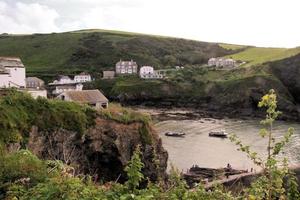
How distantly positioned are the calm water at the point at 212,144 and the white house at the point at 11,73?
62.0 feet

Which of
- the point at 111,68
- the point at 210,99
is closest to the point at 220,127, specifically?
the point at 210,99

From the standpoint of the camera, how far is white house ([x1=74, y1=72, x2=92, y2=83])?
134500mm

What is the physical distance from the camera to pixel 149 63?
163m

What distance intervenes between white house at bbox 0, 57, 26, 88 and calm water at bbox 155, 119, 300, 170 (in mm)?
18885

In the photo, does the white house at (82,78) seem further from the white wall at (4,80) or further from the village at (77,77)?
the white wall at (4,80)

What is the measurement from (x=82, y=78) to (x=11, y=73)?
319 feet

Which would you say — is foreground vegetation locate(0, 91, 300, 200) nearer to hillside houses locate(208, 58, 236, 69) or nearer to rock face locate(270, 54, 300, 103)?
rock face locate(270, 54, 300, 103)

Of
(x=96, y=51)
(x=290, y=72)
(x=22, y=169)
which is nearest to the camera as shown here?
(x=22, y=169)

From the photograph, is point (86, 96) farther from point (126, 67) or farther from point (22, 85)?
point (126, 67)

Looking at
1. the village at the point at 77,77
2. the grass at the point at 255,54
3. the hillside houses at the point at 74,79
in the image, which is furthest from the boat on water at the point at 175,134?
the grass at the point at 255,54

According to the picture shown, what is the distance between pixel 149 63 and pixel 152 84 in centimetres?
3650

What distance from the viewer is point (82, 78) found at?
135875 millimetres

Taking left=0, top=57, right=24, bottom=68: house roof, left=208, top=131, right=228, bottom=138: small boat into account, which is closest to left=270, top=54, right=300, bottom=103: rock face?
left=208, top=131, right=228, bottom=138: small boat

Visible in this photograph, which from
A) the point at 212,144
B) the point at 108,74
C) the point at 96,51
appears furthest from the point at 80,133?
the point at 96,51
